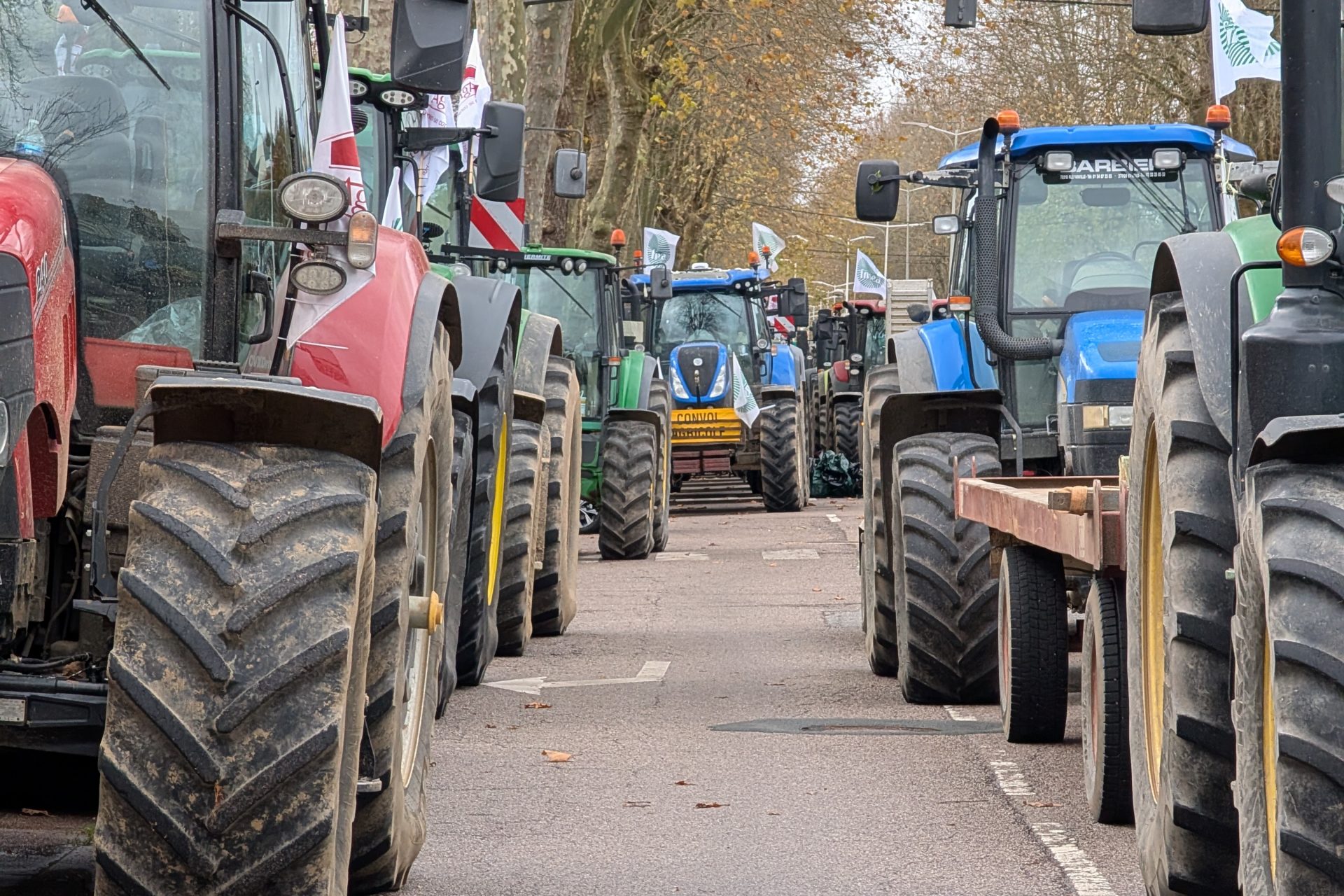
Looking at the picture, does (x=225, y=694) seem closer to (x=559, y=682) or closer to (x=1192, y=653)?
(x=1192, y=653)

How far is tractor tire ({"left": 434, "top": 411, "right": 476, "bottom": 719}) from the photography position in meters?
7.63

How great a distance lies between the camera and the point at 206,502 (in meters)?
3.96

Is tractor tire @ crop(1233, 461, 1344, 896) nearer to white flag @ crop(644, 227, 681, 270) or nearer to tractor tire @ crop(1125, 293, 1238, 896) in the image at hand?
tractor tire @ crop(1125, 293, 1238, 896)

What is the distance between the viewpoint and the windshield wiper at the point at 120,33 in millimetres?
4801

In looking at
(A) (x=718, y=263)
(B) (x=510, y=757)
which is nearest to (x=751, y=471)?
(B) (x=510, y=757)

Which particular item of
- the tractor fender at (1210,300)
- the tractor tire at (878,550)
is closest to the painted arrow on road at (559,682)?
the tractor tire at (878,550)

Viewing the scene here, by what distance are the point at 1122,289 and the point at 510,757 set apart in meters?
3.42

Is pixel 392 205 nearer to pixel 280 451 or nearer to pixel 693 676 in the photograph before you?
pixel 693 676

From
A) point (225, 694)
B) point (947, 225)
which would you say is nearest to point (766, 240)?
point (947, 225)

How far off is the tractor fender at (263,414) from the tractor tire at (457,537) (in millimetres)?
3123

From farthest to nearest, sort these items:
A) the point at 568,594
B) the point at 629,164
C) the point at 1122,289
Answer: the point at 629,164
the point at 568,594
the point at 1122,289

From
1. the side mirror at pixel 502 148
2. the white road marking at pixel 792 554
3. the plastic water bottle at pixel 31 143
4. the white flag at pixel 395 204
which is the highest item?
the side mirror at pixel 502 148

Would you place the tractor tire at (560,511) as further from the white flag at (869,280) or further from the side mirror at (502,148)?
the white flag at (869,280)

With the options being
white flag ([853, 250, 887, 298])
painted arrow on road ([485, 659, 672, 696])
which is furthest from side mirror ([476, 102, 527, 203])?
white flag ([853, 250, 887, 298])
